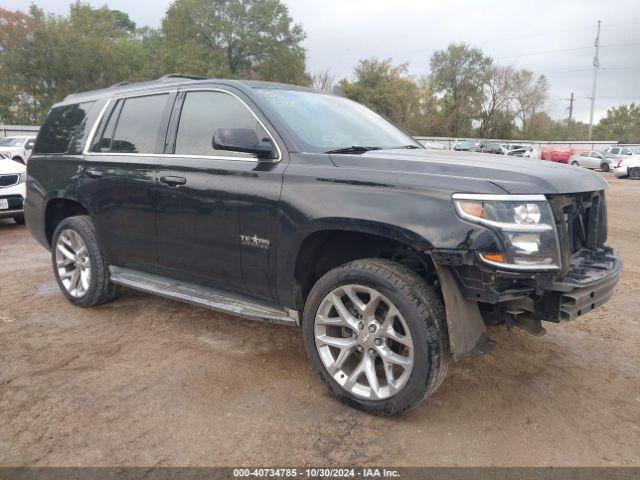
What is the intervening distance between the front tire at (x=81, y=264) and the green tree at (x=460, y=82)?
59637 mm

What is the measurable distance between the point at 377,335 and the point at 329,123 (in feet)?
5.34

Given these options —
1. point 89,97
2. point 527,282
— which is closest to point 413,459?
point 527,282

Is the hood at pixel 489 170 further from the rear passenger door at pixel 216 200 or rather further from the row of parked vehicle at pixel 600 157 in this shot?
the row of parked vehicle at pixel 600 157

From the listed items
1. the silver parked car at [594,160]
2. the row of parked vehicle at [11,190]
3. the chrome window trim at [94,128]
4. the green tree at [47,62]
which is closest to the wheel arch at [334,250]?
the chrome window trim at [94,128]

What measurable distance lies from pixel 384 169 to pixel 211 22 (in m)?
52.1

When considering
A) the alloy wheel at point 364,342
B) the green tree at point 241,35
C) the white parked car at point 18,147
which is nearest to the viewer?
the alloy wheel at point 364,342

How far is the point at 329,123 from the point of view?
383 centimetres

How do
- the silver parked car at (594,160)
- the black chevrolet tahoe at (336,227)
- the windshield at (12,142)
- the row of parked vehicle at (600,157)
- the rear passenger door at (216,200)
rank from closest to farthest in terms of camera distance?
the black chevrolet tahoe at (336,227) → the rear passenger door at (216,200) → the windshield at (12,142) → the row of parked vehicle at (600,157) → the silver parked car at (594,160)

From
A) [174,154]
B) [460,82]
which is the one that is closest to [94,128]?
[174,154]

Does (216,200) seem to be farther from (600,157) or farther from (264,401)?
(600,157)

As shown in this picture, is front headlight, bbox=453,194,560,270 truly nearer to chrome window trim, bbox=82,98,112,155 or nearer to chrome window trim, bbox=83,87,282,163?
chrome window trim, bbox=83,87,282,163

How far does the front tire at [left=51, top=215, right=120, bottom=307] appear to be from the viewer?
463cm

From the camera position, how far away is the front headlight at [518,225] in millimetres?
2604

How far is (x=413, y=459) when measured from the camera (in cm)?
264
